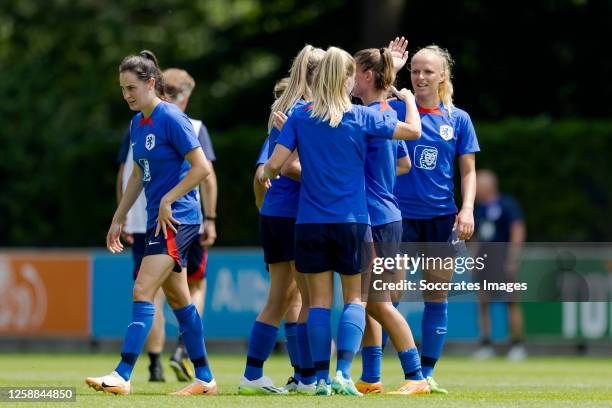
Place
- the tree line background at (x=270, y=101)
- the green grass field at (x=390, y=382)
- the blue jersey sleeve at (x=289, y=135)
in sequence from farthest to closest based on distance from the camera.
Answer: the tree line background at (x=270, y=101)
the blue jersey sleeve at (x=289, y=135)
the green grass field at (x=390, y=382)

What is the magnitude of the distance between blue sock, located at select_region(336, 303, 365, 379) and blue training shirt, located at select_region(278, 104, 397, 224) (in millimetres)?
546

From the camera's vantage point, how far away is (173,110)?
8.88m

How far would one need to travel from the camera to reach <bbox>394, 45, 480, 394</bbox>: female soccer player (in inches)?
360

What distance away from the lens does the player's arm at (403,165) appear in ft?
29.0

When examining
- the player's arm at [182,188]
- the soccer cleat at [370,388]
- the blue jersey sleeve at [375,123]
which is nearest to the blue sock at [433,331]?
the soccer cleat at [370,388]

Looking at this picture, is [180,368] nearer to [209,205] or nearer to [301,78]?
[209,205]

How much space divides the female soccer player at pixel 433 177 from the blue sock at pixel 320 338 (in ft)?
3.55

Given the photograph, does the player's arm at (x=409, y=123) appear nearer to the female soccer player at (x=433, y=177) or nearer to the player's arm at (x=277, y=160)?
the female soccer player at (x=433, y=177)

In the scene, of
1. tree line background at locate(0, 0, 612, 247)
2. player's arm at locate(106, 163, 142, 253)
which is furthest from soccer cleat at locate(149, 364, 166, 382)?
tree line background at locate(0, 0, 612, 247)

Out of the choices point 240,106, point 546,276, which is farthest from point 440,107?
point 240,106

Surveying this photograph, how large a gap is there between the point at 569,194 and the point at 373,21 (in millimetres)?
5466

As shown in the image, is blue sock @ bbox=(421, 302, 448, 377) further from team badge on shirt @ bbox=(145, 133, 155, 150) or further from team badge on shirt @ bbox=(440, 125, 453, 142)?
team badge on shirt @ bbox=(145, 133, 155, 150)

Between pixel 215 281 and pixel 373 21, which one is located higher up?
pixel 373 21

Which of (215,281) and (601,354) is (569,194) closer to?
(601,354)
